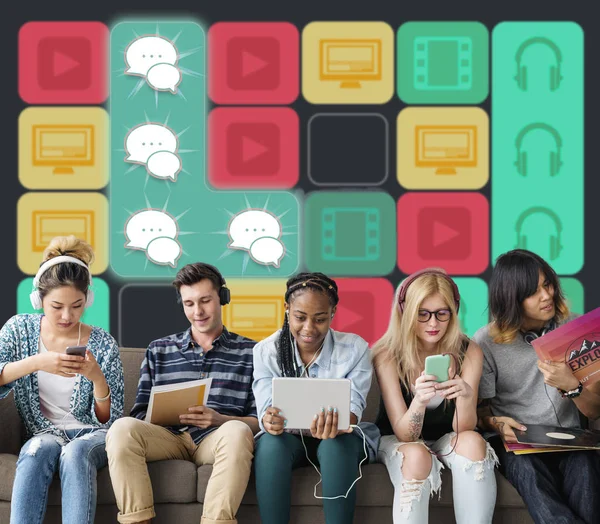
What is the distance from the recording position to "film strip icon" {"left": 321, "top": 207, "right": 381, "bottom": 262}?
448 centimetres

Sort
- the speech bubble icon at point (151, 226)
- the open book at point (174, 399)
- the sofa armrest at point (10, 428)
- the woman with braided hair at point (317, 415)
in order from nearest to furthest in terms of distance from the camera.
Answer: the woman with braided hair at point (317, 415)
the open book at point (174, 399)
the sofa armrest at point (10, 428)
the speech bubble icon at point (151, 226)

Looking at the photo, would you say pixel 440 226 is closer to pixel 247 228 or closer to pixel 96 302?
pixel 247 228

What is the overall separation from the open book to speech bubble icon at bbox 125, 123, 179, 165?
5.51ft

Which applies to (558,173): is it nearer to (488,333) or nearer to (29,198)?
(488,333)

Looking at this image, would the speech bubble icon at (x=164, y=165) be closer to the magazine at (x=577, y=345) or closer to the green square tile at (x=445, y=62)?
the green square tile at (x=445, y=62)

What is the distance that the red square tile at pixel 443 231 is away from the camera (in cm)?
448

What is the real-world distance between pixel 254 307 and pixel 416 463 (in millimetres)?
1747

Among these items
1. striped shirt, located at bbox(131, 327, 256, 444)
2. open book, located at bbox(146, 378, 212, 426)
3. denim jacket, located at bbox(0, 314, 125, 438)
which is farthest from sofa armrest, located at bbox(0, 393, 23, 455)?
open book, located at bbox(146, 378, 212, 426)

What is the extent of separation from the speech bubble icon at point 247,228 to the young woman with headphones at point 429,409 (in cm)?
129

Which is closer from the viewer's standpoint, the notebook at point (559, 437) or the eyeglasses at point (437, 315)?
the notebook at point (559, 437)

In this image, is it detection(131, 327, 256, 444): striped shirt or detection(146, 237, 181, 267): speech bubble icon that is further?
detection(146, 237, 181, 267): speech bubble icon

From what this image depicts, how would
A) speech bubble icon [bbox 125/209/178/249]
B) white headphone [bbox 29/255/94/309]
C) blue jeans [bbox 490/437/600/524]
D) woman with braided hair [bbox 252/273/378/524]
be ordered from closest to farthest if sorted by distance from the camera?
1. blue jeans [bbox 490/437/600/524]
2. woman with braided hair [bbox 252/273/378/524]
3. white headphone [bbox 29/255/94/309]
4. speech bubble icon [bbox 125/209/178/249]

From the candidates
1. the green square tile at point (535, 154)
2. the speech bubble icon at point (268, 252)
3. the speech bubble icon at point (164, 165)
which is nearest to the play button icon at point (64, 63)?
the speech bubble icon at point (164, 165)

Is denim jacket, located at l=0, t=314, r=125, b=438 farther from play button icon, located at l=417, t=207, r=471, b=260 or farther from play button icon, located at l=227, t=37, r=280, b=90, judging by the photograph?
play button icon, located at l=417, t=207, r=471, b=260
